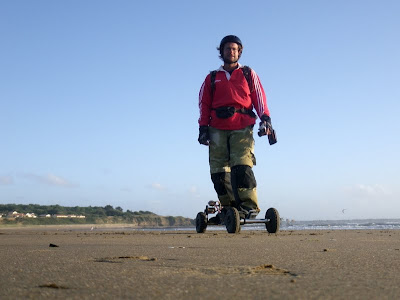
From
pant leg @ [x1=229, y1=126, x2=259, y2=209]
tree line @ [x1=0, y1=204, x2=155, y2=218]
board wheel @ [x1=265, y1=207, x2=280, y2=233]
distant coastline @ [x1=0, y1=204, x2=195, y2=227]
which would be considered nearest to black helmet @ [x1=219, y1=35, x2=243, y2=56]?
pant leg @ [x1=229, y1=126, x2=259, y2=209]

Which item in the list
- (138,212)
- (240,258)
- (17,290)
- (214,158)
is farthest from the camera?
(138,212)

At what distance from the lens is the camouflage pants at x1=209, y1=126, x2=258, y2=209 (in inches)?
227

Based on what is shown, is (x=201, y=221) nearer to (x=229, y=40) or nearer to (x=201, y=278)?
(x=229, y=40)

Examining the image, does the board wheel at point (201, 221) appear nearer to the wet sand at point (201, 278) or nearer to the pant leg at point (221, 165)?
the pant leg at point (221, 165)

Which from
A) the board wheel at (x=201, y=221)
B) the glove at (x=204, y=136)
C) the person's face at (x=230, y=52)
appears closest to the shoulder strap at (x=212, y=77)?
the person's face at (x=230, y=52)

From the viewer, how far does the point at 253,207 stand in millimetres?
5785

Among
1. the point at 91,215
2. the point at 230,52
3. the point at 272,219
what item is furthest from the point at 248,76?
the point at 91,215

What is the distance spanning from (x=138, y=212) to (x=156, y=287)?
8597 cm

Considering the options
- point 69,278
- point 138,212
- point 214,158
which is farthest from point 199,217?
point 138,212

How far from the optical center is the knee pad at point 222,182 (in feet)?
20.1

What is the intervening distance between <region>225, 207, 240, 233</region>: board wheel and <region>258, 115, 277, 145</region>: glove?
1.10 m

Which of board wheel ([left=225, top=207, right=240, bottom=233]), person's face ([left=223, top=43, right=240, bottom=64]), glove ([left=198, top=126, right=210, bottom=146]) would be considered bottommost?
board wheel ([left=225, top=207, right=240, bottom=233])

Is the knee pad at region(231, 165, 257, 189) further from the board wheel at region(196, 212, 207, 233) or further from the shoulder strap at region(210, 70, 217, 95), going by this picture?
the shoulder strap at region(210, 70, 217, 95)

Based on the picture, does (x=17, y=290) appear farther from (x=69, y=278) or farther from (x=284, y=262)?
(x=284, y=262)
